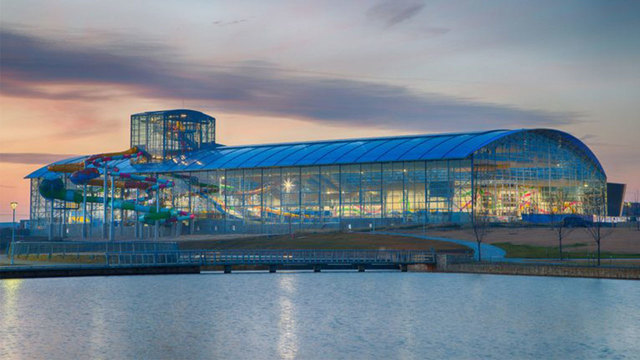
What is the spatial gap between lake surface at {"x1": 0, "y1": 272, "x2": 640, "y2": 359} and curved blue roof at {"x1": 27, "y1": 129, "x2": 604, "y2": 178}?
144 feet

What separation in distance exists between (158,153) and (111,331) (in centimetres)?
11862

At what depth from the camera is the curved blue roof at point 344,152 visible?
13400cm

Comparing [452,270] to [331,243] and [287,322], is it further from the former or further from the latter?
[287,322]

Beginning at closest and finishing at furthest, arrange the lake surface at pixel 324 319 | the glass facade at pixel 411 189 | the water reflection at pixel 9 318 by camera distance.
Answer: the water reflection at pixel 9 318
the lake surface at pixel 324 319
the glass facade at pixel 411 189

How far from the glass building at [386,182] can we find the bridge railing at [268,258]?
30.2 metres

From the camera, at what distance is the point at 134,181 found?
5433 inches

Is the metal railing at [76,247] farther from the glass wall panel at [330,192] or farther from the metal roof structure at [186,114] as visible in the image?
the metal roof structure at [186,114]

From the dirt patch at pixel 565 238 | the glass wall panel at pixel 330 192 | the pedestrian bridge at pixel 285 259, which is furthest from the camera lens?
the glass wall panel at pixel 330 192

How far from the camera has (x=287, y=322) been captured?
58938 mm

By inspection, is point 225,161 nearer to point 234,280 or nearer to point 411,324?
point 234,280

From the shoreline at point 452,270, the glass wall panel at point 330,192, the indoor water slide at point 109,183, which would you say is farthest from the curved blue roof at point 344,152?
the shoreline at point 452,270

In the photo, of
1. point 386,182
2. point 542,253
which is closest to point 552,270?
point 542,253

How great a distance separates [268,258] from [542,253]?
1189 inches

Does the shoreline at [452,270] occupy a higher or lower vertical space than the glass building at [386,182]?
lower
